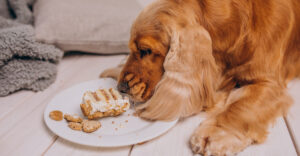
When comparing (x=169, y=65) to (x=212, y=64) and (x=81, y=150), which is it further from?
(x=81, y=150)

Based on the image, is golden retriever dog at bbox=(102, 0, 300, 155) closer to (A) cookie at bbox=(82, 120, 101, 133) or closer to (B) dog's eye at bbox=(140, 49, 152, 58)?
(B) dog's eye at bbox=(140, 49, 152, 58)

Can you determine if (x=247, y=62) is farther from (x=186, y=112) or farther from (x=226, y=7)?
(x=186, y=112)

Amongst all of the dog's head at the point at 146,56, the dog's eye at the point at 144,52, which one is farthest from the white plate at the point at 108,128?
the dog's eye at the point at 144,52

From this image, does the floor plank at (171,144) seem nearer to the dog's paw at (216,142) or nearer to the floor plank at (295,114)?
the dog's paw at (216,142)

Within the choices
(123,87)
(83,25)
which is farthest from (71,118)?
(83,25)

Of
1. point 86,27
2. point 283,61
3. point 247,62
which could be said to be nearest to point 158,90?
point 247,62

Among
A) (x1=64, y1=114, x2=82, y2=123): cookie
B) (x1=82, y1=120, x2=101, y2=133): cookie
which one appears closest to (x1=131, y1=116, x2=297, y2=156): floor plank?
(x1=82, y1=120, x2=101, y2=133): cookie
